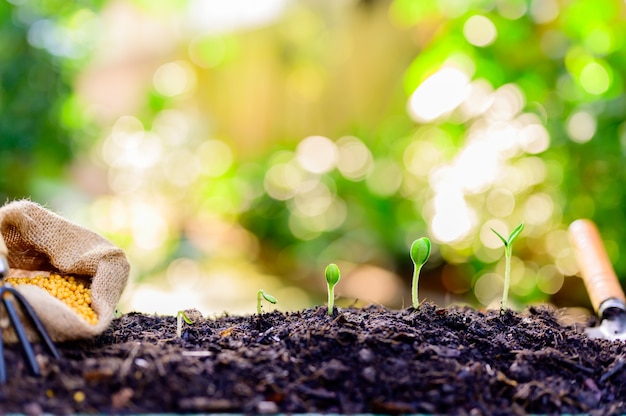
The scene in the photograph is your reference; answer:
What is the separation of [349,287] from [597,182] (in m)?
1.12

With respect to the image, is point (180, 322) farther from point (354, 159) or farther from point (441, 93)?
point (354, 159)

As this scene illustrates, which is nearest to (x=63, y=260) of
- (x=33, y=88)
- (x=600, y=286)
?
(x=600, y=286)

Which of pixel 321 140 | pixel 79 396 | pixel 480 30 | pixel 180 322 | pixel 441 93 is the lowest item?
pixel 79 396

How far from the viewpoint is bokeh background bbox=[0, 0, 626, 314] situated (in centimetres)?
203

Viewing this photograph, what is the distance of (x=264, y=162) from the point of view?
12.2 ft

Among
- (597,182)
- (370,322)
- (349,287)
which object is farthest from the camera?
(349,287)

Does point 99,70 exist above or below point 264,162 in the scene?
above

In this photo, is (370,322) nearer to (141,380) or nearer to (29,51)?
(141,380)

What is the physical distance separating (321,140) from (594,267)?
2.75 meters

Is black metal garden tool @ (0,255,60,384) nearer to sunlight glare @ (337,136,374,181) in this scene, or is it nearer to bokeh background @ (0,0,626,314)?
bokeh background @ (0,0,626,314)

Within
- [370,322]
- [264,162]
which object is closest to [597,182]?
[370,322]

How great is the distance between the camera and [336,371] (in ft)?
2.17

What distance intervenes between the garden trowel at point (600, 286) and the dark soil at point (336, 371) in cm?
11

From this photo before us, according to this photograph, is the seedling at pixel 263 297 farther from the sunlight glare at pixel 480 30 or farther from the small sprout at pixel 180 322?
the sunlight glare at pixel 480 30
